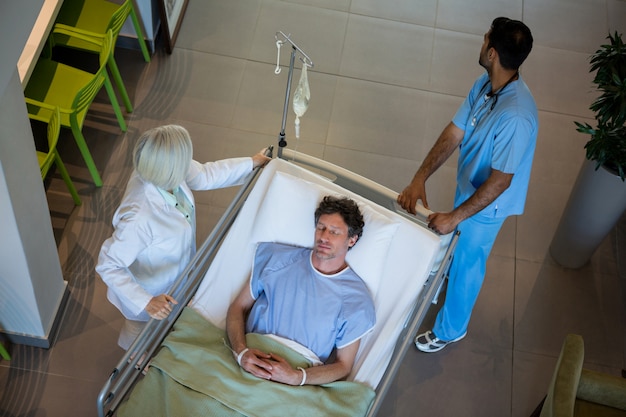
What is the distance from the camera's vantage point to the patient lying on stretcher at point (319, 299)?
9.15 feet

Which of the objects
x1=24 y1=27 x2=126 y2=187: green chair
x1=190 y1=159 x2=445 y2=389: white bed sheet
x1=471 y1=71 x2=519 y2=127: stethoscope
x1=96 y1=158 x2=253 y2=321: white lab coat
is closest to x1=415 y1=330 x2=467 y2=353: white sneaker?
x1=190 y1=159 x2=445 y2=389: white bed sheet

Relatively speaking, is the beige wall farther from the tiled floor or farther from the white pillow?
the white pillow

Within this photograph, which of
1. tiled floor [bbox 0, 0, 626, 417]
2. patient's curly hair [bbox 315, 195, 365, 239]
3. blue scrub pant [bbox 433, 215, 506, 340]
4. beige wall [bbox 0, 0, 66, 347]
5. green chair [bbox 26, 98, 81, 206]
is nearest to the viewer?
beige wall [bbox 0, 0, 66, 347]

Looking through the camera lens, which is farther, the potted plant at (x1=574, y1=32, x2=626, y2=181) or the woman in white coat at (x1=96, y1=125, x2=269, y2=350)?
the potted plant at (x1=574, y1=32, x2=626, y2=181)

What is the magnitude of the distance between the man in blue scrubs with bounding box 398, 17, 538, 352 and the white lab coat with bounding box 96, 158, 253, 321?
2.90ft

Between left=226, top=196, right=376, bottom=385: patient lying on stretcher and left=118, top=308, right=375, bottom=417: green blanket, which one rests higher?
left=226, top=196, right=376, bottom=385: patient lying on stretcher

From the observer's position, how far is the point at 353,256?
114 inches

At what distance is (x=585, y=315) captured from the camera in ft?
12.1

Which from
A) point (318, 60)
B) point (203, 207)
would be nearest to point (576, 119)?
point (318, 60)

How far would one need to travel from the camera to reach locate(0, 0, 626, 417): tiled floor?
11.0ft

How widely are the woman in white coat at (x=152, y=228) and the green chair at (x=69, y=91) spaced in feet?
3.04

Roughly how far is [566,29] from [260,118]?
7.46 ft

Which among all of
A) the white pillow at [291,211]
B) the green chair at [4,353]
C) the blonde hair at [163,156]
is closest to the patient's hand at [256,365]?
the white pillow at [291,211]

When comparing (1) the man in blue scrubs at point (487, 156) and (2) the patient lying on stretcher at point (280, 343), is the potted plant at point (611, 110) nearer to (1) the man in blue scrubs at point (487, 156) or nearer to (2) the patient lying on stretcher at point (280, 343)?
(1) the man in blue scrubs at point (487, 156)
